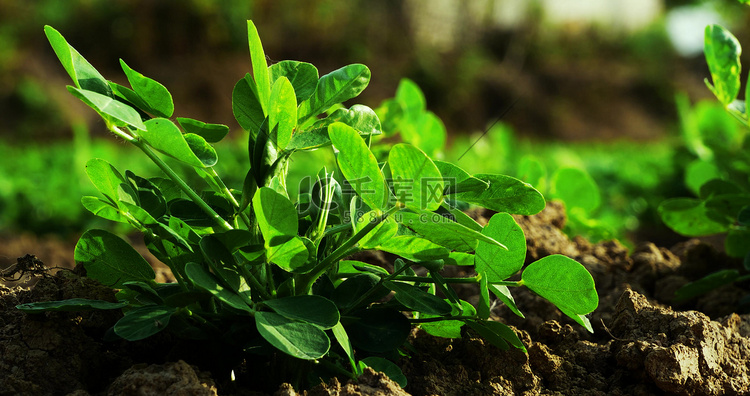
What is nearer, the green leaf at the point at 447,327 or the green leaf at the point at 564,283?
the green leaf at the point at 564,283

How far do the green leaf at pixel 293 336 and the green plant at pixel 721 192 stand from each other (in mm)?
1081

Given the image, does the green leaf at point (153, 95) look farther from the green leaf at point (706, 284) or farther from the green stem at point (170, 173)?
the green leaf at point (706, 284)

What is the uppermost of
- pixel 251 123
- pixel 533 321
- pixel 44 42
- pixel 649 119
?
pixel 251 123

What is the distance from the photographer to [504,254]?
104cm

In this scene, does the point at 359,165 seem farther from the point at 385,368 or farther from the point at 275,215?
the point at 385,368

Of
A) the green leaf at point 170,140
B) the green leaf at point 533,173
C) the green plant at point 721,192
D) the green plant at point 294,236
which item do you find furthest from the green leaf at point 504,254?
the green leaf at point 533,173

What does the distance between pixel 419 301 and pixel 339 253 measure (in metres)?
0.15

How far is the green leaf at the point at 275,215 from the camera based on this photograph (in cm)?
87

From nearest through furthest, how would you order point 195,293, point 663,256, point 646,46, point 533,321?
point 195,293 → point 533,321 → point 663,256 → point 646,46

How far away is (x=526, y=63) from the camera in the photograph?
783 inches

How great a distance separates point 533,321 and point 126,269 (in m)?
0.86

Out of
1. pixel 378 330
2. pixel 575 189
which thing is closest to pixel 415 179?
pixel 378 330

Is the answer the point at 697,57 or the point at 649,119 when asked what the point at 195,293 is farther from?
the point at 697,57

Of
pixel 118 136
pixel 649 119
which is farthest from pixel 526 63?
pixel 118 136
